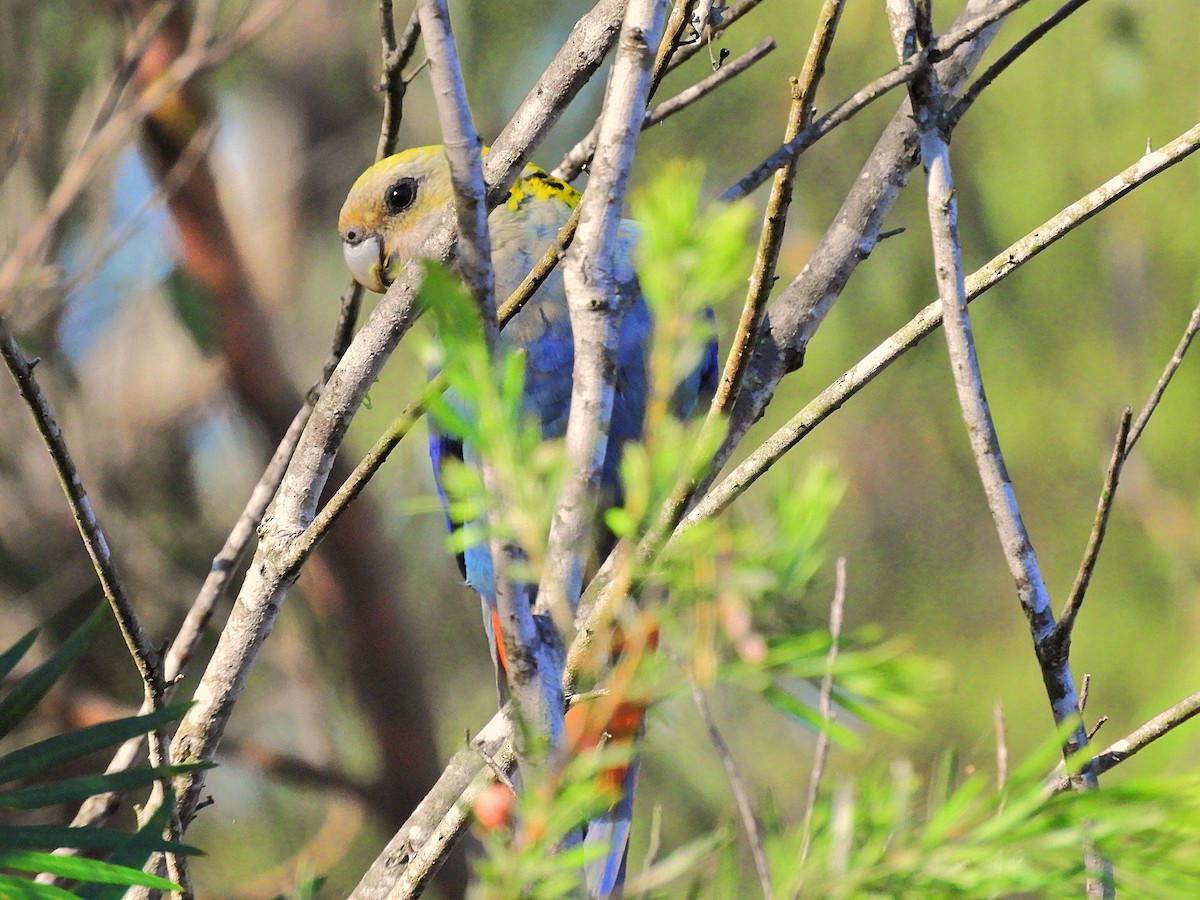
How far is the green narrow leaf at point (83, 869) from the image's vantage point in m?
0.61

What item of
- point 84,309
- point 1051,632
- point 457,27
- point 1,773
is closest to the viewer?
point 1,773

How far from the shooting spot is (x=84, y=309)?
3.20 meters

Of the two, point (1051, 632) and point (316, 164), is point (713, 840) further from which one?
point (316, 164)

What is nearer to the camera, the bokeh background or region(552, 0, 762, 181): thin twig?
region(552, 0, 762, 181): thin twig

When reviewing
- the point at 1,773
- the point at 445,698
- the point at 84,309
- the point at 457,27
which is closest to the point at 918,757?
the point at 445,698

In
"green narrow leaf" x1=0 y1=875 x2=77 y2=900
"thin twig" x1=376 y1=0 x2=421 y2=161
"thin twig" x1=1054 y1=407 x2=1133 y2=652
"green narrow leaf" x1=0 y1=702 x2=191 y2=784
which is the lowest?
"green narrow leaf" x1=0 y1=875 x2=77 y2=900

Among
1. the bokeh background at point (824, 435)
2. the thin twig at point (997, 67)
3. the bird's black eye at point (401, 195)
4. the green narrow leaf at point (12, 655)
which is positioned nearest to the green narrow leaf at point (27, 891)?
the green narrow leaf at point (12, 655)

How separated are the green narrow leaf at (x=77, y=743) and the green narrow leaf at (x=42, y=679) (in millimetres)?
26

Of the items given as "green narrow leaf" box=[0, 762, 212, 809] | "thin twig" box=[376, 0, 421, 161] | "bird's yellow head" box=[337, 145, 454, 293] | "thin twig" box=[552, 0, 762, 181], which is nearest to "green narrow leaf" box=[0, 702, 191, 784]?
"green narrow leaf" box=[0, 762, 212, 809]

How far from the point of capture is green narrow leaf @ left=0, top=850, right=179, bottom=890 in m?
0.61

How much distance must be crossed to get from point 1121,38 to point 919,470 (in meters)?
1.59

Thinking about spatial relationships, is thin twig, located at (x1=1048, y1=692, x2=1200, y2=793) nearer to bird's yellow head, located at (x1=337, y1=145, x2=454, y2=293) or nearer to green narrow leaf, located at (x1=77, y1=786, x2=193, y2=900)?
green narrow leaf, located at (x1=77, y1=786, x2=193, y2=900)

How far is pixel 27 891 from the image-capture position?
61 centimetres

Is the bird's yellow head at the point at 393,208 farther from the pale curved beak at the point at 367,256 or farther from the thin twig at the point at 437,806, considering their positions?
the thin twig at the point at 437,806
